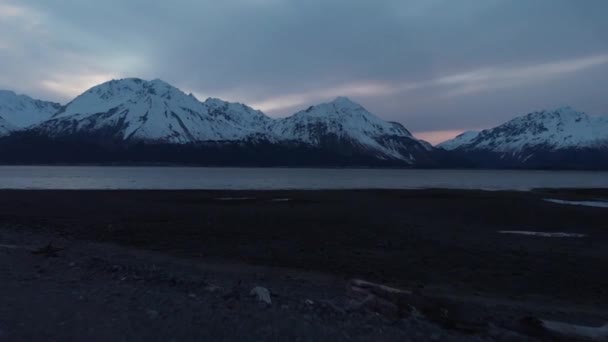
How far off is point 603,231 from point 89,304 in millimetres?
30736

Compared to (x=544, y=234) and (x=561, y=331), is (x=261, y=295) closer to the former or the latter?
(x=561, y=331)

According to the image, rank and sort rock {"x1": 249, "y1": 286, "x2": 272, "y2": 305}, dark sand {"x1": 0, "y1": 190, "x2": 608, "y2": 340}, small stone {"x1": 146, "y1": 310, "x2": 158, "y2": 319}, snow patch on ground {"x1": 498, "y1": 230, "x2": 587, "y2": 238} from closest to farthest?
small stone {"x1": 146, "y1": 310, "x2": 158, "y2": 319}
dark sand {"x1": 0, "y1": 190, "x2": 608, "y2": 340}
rock {"x1": 249, "y1": 286, "x2": 272, "y2": 305}
snow patch on ground {"x1": 498, "y1": 230, "x2": 587, "y2": 238}

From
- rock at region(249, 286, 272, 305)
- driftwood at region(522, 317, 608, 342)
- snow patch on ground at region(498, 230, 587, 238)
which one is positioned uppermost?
rock at region(249, 286, 272, 305)

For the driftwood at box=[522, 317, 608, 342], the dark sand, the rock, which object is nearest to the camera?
the dark sand

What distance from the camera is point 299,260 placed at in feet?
69.4

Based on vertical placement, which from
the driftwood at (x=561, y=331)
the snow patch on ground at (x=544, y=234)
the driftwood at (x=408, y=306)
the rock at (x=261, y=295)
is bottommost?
the snow patch on ground at (x=544, y=234)

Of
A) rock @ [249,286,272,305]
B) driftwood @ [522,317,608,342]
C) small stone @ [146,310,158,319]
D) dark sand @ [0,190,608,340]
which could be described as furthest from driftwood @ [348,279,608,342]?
small stone @ [146,310,158,319]

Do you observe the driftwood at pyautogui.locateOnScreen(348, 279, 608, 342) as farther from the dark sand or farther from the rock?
the rock

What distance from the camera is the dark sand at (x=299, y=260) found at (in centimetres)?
980

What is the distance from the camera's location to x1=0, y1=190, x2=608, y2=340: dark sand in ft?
32.1

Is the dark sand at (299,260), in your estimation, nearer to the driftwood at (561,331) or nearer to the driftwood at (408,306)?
the driftwood at (408,306)

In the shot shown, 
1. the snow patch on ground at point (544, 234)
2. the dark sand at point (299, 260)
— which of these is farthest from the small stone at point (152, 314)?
the snow patch on ground at point (544, 234)

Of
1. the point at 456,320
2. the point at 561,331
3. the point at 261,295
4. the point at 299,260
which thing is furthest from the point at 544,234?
the point at 261,295

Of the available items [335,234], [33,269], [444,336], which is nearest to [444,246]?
[335,234]
